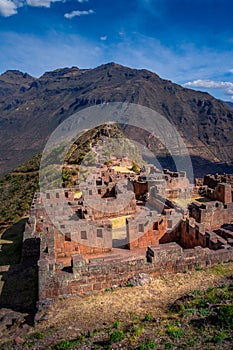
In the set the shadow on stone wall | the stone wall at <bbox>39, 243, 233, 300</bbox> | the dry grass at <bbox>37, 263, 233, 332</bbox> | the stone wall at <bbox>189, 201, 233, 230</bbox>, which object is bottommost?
the shadow on stone wall

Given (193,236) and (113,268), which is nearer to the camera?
(113,268)

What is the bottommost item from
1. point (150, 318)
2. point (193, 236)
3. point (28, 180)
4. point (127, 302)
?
point (127, 302)

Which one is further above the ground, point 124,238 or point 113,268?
point 113,268

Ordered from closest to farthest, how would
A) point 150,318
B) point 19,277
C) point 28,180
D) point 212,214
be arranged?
1. point 150,318
2. point 19,277
3. point 212,214
4. point 28,180

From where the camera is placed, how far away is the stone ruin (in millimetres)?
12798

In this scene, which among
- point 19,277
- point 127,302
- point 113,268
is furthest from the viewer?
point 19,277

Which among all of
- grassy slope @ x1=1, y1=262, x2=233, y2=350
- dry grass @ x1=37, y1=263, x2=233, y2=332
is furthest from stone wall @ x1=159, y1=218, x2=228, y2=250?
grassy slope @ x1=1, y1=262, x2=233, y2=350

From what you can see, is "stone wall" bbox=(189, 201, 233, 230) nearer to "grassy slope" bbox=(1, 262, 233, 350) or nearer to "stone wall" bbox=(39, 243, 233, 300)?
"stone wall" bbox=(39, 243, 233, 300)

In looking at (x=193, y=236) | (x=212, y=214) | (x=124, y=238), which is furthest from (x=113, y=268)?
(x=212, y=214)

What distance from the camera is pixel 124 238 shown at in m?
19.5

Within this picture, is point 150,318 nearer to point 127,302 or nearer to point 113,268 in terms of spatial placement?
point 127,302

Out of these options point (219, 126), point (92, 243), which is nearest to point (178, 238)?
point (92, 243)

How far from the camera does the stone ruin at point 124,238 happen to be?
12798 mm

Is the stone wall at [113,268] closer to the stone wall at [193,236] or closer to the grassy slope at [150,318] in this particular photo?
the grassy slope at [150,318]
